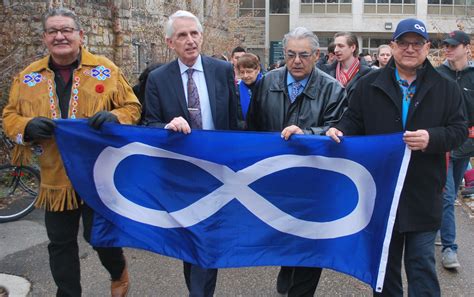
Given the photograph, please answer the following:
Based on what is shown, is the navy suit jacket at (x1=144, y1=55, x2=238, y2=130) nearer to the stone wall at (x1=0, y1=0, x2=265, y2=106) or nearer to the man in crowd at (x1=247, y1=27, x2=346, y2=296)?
the man in crowd at (x1=247, y1=27, x2=346, y2=296)

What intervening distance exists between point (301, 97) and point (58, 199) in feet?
5.64

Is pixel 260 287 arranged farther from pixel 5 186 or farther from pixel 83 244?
pixel 5 186

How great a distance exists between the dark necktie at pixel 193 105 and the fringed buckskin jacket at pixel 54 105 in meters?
0.43

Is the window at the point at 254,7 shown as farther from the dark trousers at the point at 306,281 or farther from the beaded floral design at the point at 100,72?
the dark trousers at the point at 306,281

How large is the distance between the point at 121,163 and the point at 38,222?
10.8 feet

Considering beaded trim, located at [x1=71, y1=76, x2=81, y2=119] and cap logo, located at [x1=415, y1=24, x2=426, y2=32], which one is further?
beaded trim, located at [x1=71, y1=76, x2=81, y2=119]

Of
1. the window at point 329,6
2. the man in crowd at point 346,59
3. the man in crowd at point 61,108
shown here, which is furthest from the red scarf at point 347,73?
the window at point 329,6

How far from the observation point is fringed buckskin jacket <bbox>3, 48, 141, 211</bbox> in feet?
11.1

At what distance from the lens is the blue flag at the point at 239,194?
3195mm

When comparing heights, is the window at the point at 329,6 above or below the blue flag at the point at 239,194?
above

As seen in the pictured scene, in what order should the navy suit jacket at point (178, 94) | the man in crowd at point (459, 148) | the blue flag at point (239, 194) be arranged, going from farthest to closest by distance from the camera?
the man in crowd at point (459, 148) → the navy suit jacket at point (178, 94) → the blue flag at point (239, 194)

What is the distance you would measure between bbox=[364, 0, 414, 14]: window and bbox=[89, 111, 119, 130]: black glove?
40.5m

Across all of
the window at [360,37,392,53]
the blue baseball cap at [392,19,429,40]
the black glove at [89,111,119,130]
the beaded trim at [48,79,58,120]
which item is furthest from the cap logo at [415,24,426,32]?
the window at [360,37,392,53]

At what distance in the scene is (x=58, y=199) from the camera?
3.43 meters
